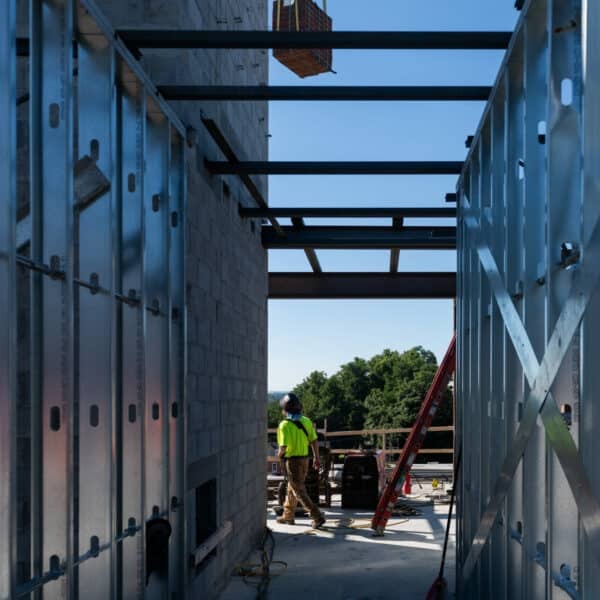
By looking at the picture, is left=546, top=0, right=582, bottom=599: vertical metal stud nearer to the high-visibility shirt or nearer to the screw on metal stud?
the screw on metal stud

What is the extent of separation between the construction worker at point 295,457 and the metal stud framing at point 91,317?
538 centimetres

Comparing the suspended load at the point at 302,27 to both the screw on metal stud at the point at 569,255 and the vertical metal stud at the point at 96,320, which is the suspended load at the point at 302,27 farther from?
the screw on metal stud at the point at 569,255

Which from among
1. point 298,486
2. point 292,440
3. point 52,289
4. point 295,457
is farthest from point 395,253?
point 52,289

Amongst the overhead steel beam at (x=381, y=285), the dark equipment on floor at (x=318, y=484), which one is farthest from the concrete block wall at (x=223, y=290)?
the dark equipment on floor at (x=318, y=484)

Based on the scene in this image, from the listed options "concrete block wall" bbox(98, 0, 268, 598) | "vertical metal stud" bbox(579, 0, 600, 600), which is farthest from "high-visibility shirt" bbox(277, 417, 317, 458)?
"vertical metal stud" bbox(579, 0, 600, 600)

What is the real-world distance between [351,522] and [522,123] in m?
8.49

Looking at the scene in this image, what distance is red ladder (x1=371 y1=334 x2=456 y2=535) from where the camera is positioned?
36.1 feet

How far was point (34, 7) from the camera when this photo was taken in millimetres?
3744

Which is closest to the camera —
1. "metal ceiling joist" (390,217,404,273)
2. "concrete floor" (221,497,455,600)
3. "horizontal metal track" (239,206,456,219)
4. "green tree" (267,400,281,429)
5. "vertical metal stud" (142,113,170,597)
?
"vertical metal stud" (142,113,170,597)

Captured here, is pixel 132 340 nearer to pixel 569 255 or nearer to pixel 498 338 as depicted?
pixel 498 338

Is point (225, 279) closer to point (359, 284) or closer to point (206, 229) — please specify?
point (206, 229)

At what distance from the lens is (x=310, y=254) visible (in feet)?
35.2

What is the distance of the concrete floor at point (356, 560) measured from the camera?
7.93 m

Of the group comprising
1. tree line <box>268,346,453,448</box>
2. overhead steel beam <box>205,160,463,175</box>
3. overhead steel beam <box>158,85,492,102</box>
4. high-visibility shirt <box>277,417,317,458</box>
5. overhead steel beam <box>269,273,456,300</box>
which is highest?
overhead steel beam <box>158,85,492,102</box>
